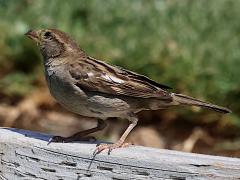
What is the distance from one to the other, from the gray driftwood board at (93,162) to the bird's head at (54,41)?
859mm

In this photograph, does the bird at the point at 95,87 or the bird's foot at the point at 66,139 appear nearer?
the bird's foot at the point at 66,139

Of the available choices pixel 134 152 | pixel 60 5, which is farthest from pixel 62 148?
pixel 60 5

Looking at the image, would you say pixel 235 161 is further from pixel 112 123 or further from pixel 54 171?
pixel 112 123

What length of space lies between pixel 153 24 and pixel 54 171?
11.9ft

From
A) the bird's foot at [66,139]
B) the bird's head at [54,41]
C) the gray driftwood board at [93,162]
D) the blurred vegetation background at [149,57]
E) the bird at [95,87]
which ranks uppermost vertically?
the blurred vegetation background at [149,57]

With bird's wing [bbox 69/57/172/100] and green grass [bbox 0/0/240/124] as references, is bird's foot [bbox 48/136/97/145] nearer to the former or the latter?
bird's wing [bbox 69/57/172/100]

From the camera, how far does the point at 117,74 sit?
4.17m

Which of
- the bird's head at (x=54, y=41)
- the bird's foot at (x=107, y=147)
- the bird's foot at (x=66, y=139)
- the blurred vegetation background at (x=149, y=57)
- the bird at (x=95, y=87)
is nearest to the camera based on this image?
the bird's foot at (x=107, y=147)

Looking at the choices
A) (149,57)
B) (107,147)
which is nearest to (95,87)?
(107,147)

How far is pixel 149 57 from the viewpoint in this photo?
6105 millimetres

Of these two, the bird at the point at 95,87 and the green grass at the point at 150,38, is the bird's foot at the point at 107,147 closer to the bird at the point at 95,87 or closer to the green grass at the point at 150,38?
the bird at the point at 95,87

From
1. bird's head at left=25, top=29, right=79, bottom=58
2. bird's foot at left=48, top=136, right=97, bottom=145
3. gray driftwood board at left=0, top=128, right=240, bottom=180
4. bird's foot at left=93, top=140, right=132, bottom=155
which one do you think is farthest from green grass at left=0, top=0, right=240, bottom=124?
gray driftwood board at left=0, top=128, right=240, bottom=180

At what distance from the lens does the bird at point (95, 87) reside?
4.01m

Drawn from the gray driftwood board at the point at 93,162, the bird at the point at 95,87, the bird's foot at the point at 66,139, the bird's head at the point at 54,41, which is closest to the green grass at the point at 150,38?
the bird at the point at 95,87
